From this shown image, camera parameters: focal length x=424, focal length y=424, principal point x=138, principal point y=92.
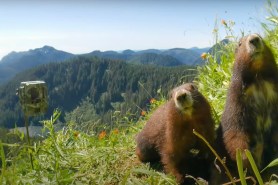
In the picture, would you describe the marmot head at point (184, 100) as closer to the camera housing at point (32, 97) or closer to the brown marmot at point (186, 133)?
the brown marmot at point (186, 133)

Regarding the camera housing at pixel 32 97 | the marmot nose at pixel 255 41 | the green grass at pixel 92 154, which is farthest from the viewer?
the camera housing at pixel 32 97

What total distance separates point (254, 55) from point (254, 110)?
42cm

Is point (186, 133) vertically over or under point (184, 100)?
under

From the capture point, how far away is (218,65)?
6.80 m

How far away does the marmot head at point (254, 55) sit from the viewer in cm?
316

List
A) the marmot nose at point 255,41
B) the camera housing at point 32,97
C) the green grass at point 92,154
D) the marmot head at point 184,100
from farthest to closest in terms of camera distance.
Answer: the camera housing at point 32,97, the green grass at point 92,154, the marmot head at point 184,100, the marmot nose at point 255,41

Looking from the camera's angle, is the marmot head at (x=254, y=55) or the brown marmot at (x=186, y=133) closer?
the marmot head at (x=254, y=55)

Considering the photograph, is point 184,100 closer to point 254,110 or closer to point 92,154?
point 254,110

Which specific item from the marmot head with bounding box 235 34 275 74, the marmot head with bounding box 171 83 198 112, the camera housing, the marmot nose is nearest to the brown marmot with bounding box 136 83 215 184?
the marmot head with bounding box 171 83 198 112

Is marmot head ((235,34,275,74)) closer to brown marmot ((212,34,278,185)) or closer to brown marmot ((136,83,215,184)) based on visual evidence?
brown marmot ((212,34,278,185))

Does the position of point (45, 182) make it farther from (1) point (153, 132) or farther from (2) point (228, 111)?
(2) point (228, 111)

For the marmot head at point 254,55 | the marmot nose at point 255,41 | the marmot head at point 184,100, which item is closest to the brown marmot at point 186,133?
the marmot head at point 184,100

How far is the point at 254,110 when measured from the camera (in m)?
3.25

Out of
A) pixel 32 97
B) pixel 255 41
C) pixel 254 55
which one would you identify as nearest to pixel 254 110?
pixel 254 55
